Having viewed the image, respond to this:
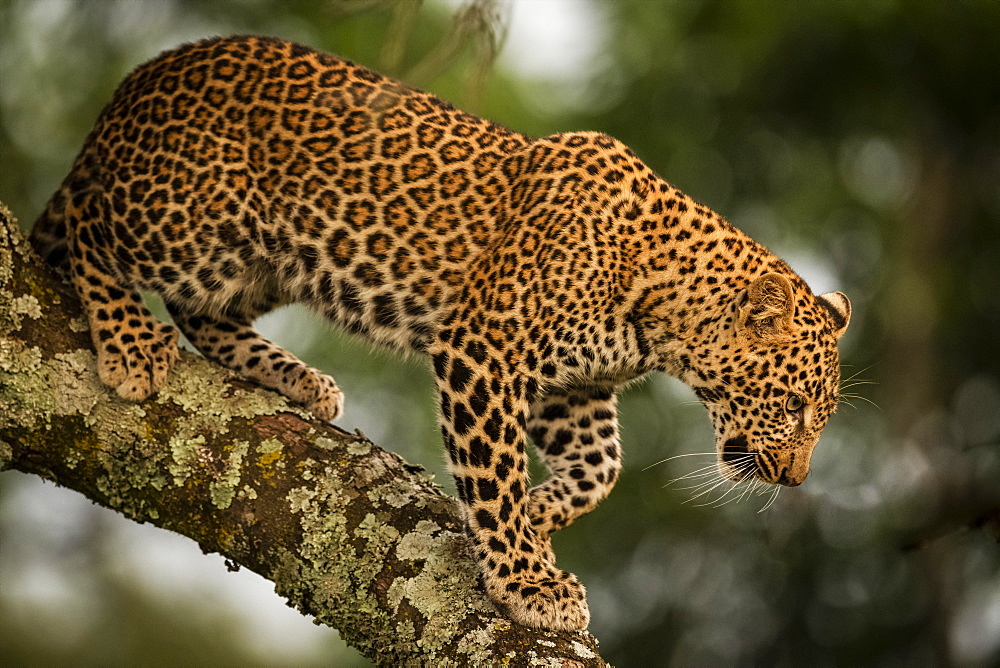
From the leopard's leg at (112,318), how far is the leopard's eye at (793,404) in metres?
3.48

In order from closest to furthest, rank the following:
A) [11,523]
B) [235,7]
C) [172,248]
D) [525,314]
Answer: [235,7], [525,314], [172,248], [11,523]

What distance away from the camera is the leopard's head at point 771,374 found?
21.2 ft

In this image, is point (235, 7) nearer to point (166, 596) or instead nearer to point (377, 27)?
point (377, 27)

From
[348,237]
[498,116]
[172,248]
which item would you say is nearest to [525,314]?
[348,237]

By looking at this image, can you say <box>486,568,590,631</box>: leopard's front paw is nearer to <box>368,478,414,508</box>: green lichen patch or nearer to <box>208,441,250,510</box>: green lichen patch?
<box>368,478,414,508</box>: green lichen patch

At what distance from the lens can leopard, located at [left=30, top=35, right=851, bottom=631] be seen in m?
6.31

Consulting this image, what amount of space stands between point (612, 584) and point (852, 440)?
13.2 feet

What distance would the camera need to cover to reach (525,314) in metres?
6.20

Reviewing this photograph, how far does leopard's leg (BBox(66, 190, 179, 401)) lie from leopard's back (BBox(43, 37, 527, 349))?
0.33ft

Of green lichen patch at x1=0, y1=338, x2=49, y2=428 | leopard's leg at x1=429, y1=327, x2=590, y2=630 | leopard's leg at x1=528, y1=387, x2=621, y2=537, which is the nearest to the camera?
green lichen patch at x1=0, y1=338, x2=49, y2=428

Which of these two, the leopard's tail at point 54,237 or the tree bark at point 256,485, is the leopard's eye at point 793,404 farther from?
the leopard's tail at point 54,237

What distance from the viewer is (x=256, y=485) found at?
5629 mm

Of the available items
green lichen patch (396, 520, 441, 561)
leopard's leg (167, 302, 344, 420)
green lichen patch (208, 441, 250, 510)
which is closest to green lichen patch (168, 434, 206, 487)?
green lichen patch (208, 441, 250, 510)

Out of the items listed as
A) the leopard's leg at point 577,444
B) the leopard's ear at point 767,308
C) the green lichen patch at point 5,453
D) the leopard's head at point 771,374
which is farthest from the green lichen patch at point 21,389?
the leopard's ear at point 767,308
